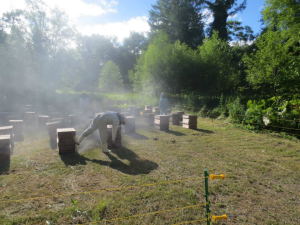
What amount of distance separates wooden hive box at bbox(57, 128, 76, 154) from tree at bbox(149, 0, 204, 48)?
28.6 meters

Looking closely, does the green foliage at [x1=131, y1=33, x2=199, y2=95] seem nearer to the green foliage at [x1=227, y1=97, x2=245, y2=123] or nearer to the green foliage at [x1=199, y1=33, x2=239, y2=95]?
the green foliage at [x1=199, y1=33, x2=239, y2=95]

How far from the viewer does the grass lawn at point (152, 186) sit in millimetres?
3463

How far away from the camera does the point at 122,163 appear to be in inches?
232

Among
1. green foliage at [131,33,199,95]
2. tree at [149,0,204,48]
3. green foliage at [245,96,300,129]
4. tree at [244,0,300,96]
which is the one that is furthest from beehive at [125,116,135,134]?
tree at [149,0,204,48]

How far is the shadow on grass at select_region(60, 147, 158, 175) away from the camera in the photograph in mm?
5377

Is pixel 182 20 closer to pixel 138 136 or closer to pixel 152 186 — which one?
pixel 138 136

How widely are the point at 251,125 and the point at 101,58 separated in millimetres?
57154

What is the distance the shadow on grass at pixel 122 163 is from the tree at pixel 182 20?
94.4ft

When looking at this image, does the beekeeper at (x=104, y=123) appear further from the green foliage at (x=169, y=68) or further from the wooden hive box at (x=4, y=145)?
the green foliage at (x=169, y=68)

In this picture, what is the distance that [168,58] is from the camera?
2166cm

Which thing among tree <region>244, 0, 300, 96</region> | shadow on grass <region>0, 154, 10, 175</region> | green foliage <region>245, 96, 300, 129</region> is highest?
tree <region>244, 0, 300, 96</region>

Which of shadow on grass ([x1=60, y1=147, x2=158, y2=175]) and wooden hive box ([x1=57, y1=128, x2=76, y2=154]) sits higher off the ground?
wooden hive box ([x1=57, y1=128, x2=76, y2=154])

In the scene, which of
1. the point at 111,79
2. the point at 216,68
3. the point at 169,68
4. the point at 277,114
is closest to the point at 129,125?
the point at 277,114

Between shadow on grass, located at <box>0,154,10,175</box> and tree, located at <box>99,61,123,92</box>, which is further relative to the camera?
tree, located at <box>99,61,123,92</box>
